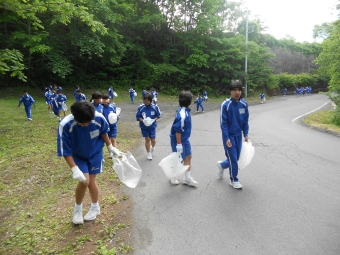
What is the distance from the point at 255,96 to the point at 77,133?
32.7 meters

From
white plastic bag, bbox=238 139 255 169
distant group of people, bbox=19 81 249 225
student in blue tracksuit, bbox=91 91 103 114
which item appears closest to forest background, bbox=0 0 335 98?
student in blue tracksuit, bbox=91 91 103 114

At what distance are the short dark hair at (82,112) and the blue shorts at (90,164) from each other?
62cm

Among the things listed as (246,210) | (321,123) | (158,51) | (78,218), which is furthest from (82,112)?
(158,51)

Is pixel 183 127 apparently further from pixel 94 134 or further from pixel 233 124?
pixel 94 134

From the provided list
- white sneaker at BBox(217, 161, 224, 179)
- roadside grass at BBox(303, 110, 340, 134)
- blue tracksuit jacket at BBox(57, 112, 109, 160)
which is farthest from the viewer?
roadside grass at BBox(303, 110, 340, 134)

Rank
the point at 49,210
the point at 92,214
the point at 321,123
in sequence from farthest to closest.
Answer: the point at 321,123 < the point at 49,210 < the point at 92,214

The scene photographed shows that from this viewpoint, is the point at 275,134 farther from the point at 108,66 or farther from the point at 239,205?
the point at 108,66

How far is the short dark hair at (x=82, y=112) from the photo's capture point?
9.49 ft

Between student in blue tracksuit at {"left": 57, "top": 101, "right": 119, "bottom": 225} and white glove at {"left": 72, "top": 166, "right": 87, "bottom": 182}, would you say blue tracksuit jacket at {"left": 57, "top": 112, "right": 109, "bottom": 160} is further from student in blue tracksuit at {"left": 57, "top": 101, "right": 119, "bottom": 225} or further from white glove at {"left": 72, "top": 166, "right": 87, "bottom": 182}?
white glove at {"left": 72, "top": 166, "right": 87, "bottom": 182}

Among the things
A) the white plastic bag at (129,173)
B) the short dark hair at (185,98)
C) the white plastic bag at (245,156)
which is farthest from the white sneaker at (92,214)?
the white plastic bag at (245,156)

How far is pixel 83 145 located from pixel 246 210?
2650mm

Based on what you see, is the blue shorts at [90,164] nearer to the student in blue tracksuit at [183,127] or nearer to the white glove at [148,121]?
the student in blue tracksuit at [183,127]

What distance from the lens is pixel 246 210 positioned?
12.1 ft

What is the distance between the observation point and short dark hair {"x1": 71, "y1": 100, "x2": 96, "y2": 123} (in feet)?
9.49
